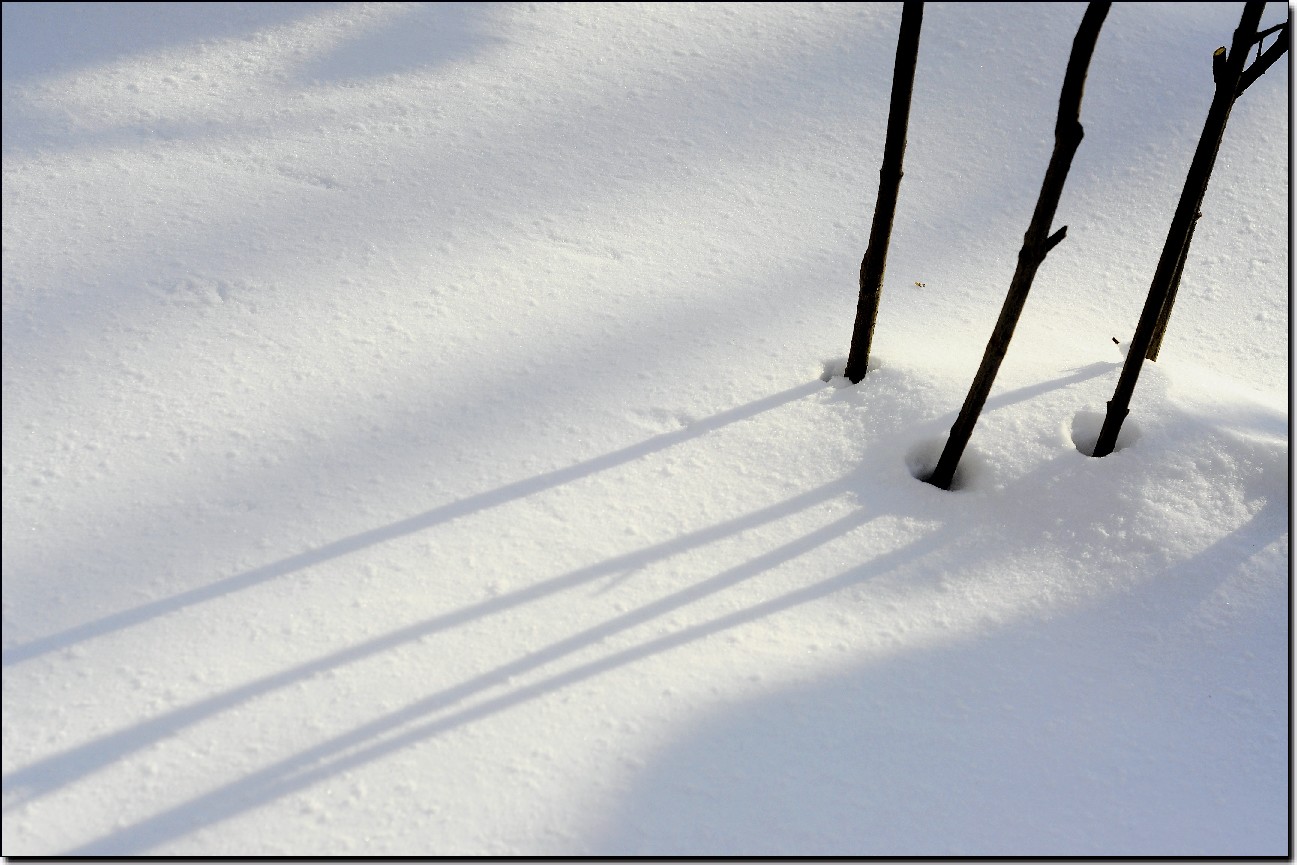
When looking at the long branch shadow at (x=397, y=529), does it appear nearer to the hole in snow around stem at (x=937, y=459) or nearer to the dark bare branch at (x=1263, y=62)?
the hole in snow around stem at (x=937, y=459)

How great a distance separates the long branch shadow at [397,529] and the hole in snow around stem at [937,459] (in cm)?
16

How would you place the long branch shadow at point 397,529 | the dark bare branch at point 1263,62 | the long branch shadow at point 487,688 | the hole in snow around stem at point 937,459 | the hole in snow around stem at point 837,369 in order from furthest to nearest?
the hole in snow around stem at point 837,369
the hole in snow around stem at point 937,459
the dark bare branch at point 1263,62
the long branch shadow at point 397,529
the long branch shadow at point 487,688

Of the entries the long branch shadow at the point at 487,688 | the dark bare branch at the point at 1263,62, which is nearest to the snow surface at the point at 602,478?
the long branch shadow at the point at 487,688

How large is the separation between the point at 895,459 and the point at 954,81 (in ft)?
3.66

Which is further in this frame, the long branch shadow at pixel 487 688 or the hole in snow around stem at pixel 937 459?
the hole in snow around stem at pixel 937 459

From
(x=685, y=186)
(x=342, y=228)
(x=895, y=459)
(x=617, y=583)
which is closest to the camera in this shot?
(x=617, y=583)

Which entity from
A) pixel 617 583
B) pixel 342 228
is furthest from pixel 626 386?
pixel 342 228

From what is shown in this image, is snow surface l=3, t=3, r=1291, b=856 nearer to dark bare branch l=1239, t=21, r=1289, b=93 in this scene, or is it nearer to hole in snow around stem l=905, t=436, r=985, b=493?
hole in snow around stem l=905, t=436, r=985, b=493

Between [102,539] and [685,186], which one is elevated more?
[685,186]

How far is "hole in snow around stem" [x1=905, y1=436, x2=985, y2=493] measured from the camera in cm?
136

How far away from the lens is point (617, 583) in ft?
3.94

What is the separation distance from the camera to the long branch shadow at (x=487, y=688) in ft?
3.22

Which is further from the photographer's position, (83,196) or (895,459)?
(83,196)

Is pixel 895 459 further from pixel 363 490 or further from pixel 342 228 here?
pixel 342 228
